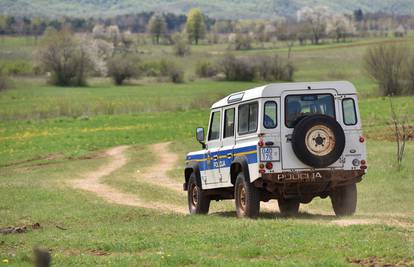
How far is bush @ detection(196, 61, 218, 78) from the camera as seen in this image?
121m

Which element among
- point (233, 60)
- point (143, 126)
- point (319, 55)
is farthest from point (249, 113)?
point (319, 55)

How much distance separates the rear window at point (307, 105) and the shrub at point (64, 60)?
3830 inches

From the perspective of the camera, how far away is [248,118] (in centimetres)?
1786

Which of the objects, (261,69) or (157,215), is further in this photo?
(261,69)

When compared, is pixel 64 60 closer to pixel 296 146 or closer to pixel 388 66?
pixel 388 66

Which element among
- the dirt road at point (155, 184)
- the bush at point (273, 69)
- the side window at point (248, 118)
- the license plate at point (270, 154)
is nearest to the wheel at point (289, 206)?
the dirt road at point (155, 184)

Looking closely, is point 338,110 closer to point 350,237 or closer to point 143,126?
point 350,237

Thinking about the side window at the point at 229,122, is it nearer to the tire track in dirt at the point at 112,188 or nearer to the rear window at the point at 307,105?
the rear window at the point at 307,105

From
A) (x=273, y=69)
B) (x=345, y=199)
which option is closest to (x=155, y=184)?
(x=345, y=199)

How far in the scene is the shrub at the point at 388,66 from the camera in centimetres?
7512

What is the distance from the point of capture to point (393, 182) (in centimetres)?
2619

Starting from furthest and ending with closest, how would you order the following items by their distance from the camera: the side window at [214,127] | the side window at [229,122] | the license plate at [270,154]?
the side window at [214,127]
the side window at [229,122]
the license plate at [270,154]

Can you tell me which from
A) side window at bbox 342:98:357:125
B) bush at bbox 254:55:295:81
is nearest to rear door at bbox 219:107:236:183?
side window at bbox 342:98:357:125

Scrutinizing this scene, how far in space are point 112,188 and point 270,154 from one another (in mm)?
12573
